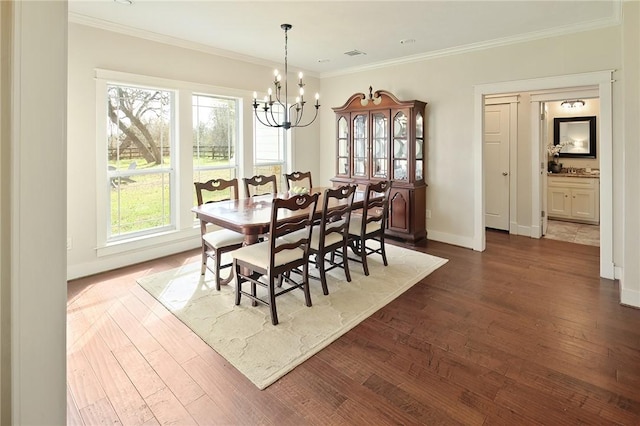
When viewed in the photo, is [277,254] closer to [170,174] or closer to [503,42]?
[170,174]

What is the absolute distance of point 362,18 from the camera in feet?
12.1

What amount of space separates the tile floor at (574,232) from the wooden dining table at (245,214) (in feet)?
12.2

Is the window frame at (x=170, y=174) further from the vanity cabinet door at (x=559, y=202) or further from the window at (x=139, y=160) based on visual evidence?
the vanity cabinet door at (x=559, y=202)

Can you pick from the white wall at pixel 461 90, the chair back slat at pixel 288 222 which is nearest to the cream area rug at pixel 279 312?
the chair back slat at pixel 288 222

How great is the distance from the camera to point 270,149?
5930 millimetres

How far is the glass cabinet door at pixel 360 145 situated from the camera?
5.62 metres

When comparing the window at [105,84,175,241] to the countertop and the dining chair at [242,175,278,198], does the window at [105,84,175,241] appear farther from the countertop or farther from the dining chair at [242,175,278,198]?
the countertop

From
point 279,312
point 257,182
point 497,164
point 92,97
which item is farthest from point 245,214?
point 497,164

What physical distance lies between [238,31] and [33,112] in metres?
3.67

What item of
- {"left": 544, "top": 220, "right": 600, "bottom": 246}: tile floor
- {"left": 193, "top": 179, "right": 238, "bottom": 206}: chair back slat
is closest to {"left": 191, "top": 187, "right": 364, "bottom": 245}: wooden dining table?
{"left": 193, "top": 179, "right": 238, "bottom": 206}: chair back slat

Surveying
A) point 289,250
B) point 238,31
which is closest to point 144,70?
point 238,31

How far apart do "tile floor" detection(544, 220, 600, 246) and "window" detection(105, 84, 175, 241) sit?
5.79 meters

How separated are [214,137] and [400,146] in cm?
265

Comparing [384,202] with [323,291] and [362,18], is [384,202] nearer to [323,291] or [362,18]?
[323,291]
